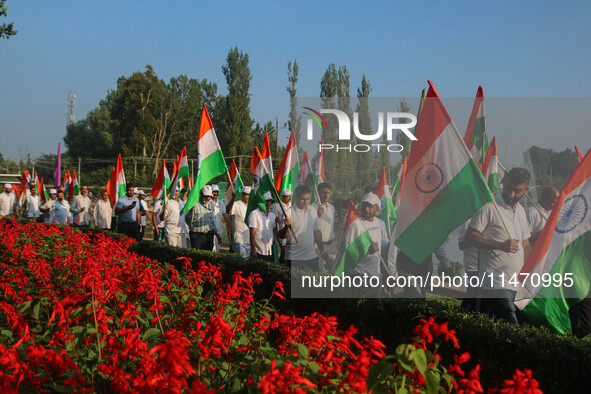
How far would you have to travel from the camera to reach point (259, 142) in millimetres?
50938

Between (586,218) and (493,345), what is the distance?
4.90 ft

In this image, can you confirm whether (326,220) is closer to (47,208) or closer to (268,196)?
(268,196)

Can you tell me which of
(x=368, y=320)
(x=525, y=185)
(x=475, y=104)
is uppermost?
(x=475, y=104)

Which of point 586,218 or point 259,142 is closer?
point 586,218

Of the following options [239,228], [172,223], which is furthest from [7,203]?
[239,228]

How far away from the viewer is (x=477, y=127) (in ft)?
22.6

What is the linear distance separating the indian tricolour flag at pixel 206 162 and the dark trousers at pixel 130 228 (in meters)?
2.90

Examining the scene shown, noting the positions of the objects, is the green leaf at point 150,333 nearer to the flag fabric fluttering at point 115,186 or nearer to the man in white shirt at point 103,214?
the man in white shirt at point 103,214

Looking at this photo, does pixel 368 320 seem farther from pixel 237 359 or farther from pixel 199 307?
pixel 237 359

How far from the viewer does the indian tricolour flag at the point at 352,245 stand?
20.7 feet

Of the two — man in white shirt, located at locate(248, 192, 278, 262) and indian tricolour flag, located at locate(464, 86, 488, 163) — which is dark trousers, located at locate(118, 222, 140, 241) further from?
indian tricolour flag, located at locate(464, 86, 488, 163)

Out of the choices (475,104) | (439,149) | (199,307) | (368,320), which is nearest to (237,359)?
(199,307)

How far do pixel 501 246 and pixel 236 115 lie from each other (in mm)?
42345

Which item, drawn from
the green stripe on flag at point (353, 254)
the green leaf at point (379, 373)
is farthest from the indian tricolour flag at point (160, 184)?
the green leaf at point (379, 373)
